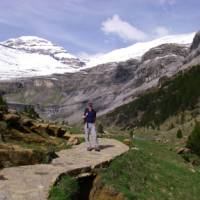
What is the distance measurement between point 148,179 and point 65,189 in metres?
6.25

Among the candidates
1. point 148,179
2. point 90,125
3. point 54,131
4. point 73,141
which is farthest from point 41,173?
point 54,131

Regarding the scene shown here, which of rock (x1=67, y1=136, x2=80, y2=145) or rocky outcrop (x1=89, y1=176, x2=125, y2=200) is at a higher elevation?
rock (x1=67, y1=136, x2=80, y2=145)

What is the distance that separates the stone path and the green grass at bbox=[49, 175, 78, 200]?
22cm

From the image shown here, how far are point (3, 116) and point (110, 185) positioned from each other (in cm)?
1147

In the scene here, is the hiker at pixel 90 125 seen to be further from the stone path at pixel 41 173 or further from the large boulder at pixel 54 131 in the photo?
the large boulder at pixel 54 131

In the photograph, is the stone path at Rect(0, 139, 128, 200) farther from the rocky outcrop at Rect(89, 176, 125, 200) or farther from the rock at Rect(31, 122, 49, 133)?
the rock at Rect(31, 122, 49, 133)

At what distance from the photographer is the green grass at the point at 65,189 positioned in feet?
54.2

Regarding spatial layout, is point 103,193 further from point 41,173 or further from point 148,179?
point 148,179

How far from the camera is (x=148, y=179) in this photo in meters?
22.2

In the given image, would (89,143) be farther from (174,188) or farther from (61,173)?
(61,173)

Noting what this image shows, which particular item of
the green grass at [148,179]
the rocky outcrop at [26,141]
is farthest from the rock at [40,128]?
the green grass at [148,179]

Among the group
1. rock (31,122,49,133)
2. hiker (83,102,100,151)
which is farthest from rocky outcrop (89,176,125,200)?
rock (31,122,49,133)

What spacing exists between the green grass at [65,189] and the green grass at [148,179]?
1957 millimetres

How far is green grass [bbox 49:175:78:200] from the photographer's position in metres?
16.5
